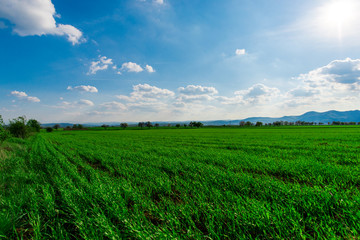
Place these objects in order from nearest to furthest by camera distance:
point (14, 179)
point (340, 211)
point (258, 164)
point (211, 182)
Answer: point (340, 211) → point (211, 182) → point (14, 179) → point (258, 164)

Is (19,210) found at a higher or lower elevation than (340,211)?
lower

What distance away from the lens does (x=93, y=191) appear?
3555 mm

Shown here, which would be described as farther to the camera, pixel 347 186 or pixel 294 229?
pixel 347 186

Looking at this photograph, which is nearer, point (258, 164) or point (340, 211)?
point (340, 211)

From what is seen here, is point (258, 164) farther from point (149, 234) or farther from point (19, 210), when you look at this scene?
point (19, 210)

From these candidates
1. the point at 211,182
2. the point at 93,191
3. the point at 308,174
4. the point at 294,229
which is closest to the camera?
the point at 294,229

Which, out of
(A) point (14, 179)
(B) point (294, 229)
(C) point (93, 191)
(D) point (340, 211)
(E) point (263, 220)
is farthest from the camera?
(A) point (14, 179)

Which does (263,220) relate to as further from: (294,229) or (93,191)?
(93,191)

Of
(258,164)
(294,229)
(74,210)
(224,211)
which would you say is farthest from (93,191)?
(258,164)

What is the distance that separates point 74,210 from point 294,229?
155 inches

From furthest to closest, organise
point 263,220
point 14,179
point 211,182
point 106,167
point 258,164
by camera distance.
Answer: point 106,167, point 258,164, point 14,179, point 211,182, point 263,220

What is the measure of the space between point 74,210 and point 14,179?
421 cm

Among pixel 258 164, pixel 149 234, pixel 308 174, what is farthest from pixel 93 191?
pixel 308 174

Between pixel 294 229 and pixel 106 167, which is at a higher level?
pixel 294 229
